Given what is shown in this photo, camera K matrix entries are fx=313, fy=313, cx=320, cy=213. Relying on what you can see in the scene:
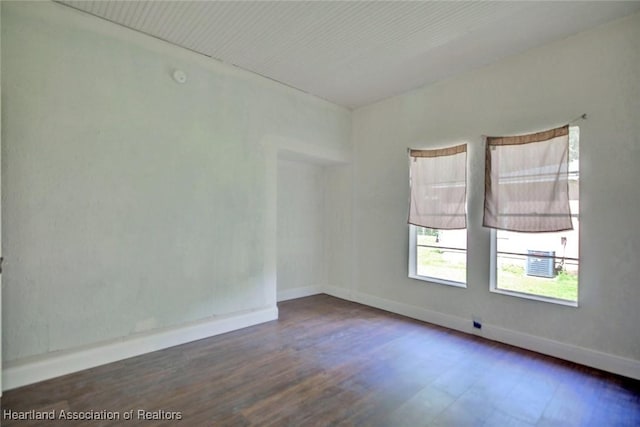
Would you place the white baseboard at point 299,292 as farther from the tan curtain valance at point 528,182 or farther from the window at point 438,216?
the tan curtain valance at point 528,182

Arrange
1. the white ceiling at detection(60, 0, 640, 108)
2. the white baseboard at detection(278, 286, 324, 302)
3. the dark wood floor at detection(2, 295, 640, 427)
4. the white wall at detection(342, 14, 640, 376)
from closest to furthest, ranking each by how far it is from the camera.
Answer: the dark wood floor at detection(2, 295, 640, 427) → the white ceiling at detection(60, 0, 640, 108) → the white wall at detection(342, 14, 640, 376) → the white baseboard at detection(278, 286, 324, 302)

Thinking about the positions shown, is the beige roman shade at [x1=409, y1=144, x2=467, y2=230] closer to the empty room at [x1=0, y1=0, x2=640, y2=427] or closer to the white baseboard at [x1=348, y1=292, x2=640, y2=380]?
the empty room at [x1=0, y1=0, x2=640, y2=427]

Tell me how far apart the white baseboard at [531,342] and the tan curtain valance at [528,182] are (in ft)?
3.70

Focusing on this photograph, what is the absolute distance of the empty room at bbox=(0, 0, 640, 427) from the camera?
8.04ft

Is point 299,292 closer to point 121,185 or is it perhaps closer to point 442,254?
point 442,254

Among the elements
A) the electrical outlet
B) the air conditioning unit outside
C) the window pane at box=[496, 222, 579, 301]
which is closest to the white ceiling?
the window pane at box=[496, 222, 579, 301]

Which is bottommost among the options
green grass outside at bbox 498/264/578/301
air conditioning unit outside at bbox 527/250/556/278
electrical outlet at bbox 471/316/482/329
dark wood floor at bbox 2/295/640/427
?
dark wood floor at bbox 2/295/640/427

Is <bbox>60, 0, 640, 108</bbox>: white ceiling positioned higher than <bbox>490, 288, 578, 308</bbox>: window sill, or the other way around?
<bbox>60, 0, 640, 108</bbox>: white ceiling

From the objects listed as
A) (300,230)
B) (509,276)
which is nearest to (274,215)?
(300,230)

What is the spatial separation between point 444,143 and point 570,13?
1652 millimetres

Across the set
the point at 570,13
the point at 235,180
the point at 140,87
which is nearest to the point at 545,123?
the point at 570,13

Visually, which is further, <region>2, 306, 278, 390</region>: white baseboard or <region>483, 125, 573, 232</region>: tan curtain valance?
<region>483, 125, 573, 232</region>: tan curtain valance

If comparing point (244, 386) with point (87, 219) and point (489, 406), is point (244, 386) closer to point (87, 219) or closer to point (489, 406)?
point (489, 406)

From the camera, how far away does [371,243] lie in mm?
4789
